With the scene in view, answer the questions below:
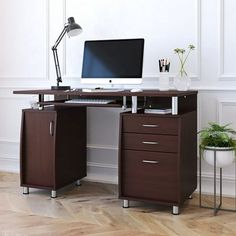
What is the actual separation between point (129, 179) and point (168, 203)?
1.10ft

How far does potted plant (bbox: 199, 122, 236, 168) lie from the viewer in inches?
116

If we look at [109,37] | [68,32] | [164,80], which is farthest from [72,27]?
[164,80]

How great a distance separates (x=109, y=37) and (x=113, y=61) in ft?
1.37

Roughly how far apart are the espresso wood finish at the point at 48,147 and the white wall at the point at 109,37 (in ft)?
1.45

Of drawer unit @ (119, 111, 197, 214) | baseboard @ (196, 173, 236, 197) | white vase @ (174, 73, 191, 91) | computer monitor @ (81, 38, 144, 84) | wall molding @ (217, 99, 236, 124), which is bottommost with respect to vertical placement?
baseboard @ (196, 173, 236, 197)

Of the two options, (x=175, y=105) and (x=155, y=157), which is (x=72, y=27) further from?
(x=155, y=157)

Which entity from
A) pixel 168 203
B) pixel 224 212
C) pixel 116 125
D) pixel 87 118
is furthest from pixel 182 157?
pixel 87 118

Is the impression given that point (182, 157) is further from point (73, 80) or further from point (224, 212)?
point (73, 80)

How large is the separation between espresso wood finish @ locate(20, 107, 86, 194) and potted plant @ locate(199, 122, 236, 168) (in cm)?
114

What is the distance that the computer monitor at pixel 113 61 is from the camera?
11.0ft

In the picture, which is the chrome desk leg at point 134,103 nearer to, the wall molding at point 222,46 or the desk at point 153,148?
the desk at point 153,148

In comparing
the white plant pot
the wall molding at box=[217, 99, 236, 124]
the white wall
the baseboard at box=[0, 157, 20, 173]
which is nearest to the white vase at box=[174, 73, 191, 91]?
the white wall

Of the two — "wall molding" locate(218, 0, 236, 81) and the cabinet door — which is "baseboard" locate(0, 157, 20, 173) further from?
"wall molding" locate(218, 0, 236, 81)

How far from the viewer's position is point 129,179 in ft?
10.0
